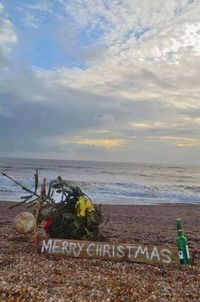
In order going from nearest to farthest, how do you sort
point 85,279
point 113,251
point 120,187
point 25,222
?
point 85,279 < point 113,251 < point 25,222 < point 120,187

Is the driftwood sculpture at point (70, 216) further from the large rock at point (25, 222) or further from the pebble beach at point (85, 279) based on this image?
the pebble beach at point (85, 279)

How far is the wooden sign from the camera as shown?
7293mm

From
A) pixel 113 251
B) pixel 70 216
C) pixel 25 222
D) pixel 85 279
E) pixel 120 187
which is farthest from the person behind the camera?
pixel 120 187

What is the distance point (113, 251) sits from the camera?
294 inches

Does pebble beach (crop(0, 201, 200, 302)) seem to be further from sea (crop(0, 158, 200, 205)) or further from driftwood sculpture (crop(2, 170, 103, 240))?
sea (crop(0, 158, 200, 205))

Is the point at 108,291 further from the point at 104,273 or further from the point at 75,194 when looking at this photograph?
the point at 75,194

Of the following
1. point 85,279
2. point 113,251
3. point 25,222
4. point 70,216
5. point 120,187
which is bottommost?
point 120,187

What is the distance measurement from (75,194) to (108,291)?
3.88m

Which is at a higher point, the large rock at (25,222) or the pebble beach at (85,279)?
the large rock at (25,222)

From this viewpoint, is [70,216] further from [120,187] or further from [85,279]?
[120,187]

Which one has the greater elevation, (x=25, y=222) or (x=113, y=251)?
(x=25, y=222)

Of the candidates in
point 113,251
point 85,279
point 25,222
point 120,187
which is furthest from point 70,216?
point 120,187

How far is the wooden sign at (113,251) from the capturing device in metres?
7.29

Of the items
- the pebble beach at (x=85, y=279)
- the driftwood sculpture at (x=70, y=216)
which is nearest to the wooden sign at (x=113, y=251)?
the pebble beach at (x=85, y=279)
